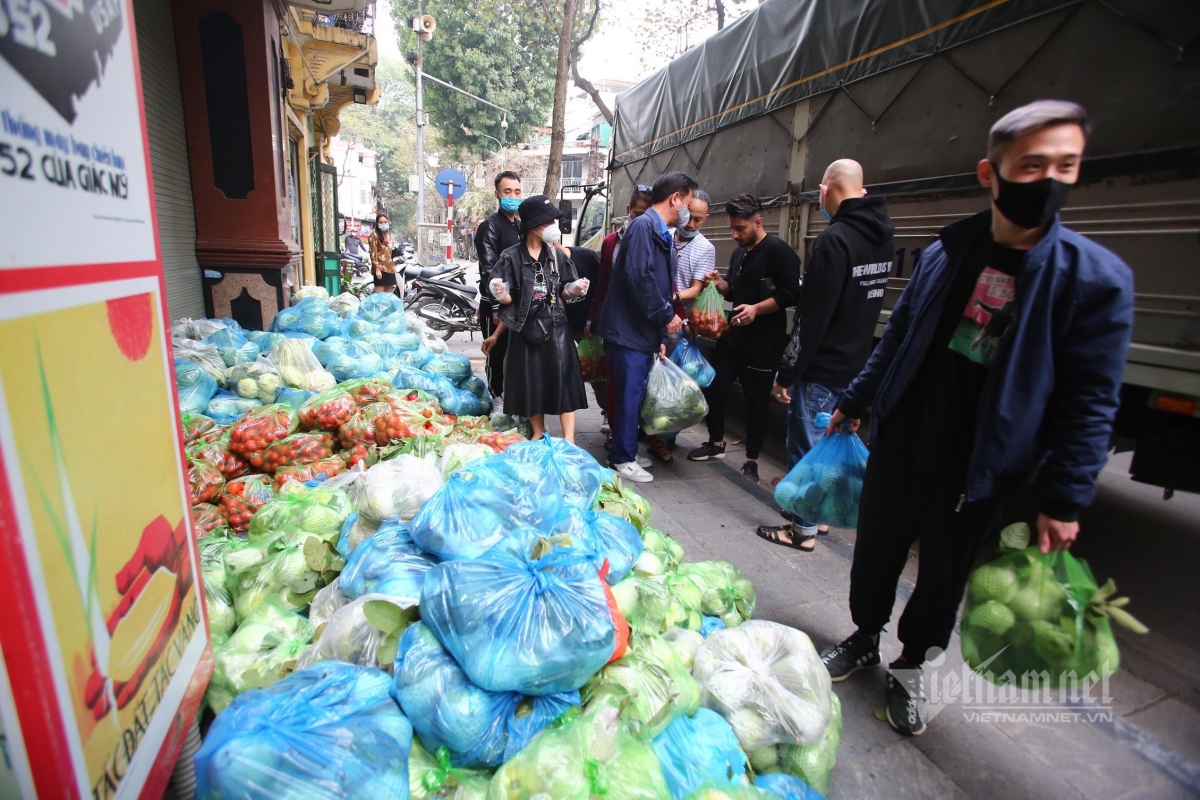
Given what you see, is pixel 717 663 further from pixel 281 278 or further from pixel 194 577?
pixel 281 278

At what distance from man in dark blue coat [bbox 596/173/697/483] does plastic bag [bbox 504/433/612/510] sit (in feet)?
5.04

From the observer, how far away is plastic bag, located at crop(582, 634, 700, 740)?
5.21 feet

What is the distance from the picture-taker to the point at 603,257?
4.66m

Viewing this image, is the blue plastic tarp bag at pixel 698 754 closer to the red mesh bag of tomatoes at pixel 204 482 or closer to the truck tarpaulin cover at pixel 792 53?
the red mesh bag of tomatoes at pixel 204 482

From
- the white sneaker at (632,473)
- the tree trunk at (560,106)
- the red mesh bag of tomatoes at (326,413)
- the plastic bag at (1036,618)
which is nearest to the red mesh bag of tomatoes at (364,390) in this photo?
the red mesh bag of tomatoes at (326,413)

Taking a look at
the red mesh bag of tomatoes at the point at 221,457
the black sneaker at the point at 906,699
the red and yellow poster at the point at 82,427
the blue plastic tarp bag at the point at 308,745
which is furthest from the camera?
the red mesh bag of tomatoes at the point at 221,457

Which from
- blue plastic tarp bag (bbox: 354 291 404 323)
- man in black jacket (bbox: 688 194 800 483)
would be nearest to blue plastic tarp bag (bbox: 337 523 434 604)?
man in black jacket (bbox: 688 194 800 483)

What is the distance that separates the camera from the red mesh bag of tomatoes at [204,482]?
123 inches

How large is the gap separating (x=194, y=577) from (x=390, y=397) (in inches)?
107

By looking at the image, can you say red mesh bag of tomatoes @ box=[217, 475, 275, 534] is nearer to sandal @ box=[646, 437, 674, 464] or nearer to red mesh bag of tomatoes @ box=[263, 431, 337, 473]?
red mesh bag of tomatoes @ box=[263, 431, 337, 473]

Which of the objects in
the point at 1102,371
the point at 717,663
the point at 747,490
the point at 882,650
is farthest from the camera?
the point at 747,490

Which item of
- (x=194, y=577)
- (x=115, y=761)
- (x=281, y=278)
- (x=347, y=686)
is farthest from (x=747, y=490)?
(x=281, y=278)

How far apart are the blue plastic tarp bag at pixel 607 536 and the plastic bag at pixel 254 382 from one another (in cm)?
303

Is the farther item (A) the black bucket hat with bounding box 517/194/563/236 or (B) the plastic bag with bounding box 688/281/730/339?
(B) the plastic bag with bounding box 688/281/730/339
